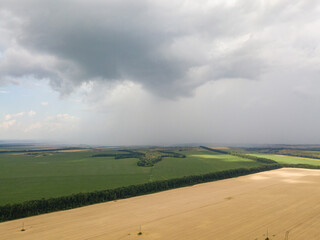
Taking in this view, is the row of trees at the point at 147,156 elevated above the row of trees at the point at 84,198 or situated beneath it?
elevated above

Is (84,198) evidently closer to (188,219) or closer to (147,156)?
(188,219)

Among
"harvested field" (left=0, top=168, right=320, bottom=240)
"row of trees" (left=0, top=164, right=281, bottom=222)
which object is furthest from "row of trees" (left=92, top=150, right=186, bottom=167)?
"harvested field" (left=0, top=168, right=320, bottom=240)

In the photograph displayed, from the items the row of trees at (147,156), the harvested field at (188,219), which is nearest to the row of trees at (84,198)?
the harvested field at (188,219)

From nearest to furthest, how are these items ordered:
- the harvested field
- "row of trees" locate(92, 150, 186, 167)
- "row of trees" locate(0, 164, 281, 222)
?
the harvested field → "row of trees" locate(0, 164, 281, 222) → "row of trees" locate(92, 150, 186, 167)

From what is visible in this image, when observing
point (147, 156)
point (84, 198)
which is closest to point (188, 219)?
point (84, 198)

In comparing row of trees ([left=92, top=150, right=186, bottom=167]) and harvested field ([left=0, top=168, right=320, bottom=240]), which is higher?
row of trees ([left=92, top=150, right=186, bottom=167])

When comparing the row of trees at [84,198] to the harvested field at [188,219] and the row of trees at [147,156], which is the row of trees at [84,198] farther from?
the row of trees at [147,156]

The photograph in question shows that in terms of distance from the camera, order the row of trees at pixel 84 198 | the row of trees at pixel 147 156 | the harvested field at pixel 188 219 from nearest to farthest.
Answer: the harvested field at pixel 188 219, the row of trees at pixel 84 198, the row of trees at pixel 147 156

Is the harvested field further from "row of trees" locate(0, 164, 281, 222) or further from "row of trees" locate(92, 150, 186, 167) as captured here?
"row of trees" locate(92, 150, 186, 167)
